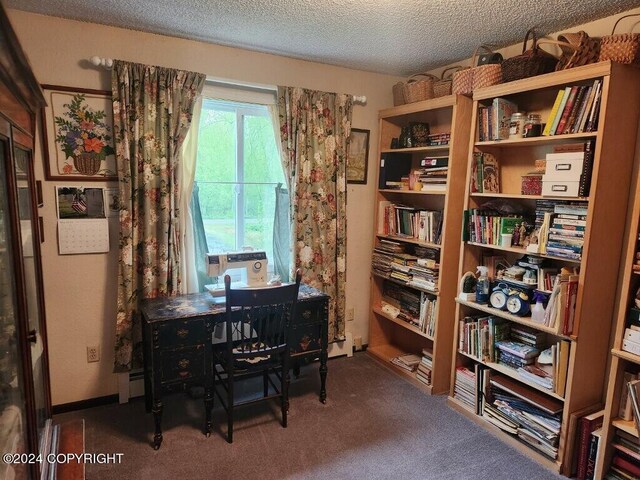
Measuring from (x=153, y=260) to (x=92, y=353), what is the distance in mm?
711

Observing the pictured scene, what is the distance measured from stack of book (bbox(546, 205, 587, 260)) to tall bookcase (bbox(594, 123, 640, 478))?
0.19 m

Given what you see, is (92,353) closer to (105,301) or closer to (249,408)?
(105,301)

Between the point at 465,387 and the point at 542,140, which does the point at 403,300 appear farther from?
the point at 542,140

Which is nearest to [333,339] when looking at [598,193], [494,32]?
[598,193]

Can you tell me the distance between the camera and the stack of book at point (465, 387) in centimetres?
259

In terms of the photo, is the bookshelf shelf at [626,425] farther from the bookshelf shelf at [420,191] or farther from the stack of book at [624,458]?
the bookshelf shelf at [420,191]

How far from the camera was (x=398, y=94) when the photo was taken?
323cm

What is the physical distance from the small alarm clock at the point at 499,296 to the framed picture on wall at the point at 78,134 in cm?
242

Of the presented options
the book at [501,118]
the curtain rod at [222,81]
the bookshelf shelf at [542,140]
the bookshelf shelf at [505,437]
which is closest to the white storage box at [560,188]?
the bookshelf shelf at [542,140]

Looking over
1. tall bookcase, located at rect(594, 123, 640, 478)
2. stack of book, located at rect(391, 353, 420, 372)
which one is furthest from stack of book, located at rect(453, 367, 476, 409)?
tall bookcase, located at rect(594, 123, 640, 478)

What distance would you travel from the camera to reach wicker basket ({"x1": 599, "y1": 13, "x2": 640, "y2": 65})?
1.84m

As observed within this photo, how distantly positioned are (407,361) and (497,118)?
1.88 m

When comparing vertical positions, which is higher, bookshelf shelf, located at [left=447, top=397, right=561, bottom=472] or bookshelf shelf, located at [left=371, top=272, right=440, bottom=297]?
bookshelf shelf, located at [left=371, top=272, right=440, bottom=297]

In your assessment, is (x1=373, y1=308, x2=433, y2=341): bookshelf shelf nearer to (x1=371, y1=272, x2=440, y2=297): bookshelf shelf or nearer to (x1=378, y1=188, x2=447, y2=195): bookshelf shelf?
(x1=371, y1=272, x2=440, y2=297): bookshelf shelf
